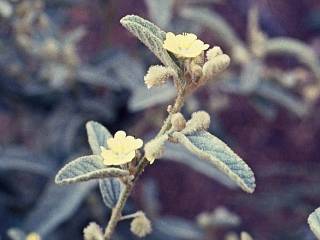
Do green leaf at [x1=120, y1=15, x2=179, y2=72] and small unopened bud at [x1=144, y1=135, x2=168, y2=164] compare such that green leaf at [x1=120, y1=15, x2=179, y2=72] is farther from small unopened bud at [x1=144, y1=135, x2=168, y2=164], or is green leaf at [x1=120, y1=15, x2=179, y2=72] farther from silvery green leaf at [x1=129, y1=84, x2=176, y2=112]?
silvery green leaf at [x1=129, y1=84, x2=176, y2=112]

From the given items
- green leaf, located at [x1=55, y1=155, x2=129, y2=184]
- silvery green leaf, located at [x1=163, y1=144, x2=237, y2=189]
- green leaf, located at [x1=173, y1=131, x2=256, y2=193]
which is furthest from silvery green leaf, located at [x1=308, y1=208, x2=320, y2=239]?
silvery green leaf, located at [x1=163, y1=144, x2=237, y2=189]

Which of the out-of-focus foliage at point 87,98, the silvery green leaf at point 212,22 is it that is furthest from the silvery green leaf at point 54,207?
the silvery green leaf at point 212,22

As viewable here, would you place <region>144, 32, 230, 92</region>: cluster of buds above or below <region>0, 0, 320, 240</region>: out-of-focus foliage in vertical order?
below

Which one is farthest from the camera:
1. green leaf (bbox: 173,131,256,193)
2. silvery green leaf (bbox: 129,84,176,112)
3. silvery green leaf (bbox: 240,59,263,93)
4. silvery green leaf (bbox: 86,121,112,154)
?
silvery green leaf (bbox: 240,59,263,93)

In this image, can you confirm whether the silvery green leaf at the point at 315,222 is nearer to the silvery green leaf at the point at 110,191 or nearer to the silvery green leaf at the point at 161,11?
the silvery green leaf at the point at 110,191

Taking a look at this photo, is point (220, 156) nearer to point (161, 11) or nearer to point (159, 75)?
point (159, 75)

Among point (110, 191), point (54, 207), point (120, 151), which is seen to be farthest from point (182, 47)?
point (54, 207)

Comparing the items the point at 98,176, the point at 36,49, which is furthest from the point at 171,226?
the point at 98,176
